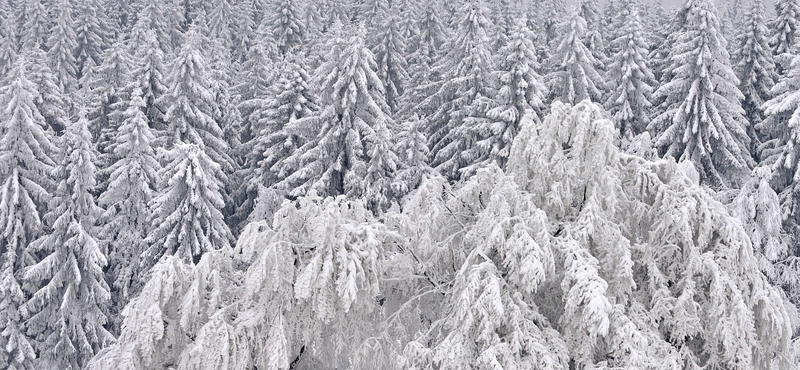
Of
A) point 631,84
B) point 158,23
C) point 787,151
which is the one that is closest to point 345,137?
point 631,84

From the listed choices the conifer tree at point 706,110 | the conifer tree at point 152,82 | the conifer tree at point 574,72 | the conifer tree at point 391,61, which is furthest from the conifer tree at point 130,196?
the conifer tree at point 706,110

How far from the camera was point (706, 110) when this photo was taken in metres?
26.1

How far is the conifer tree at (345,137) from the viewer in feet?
83.9

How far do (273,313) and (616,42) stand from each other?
81.3ft

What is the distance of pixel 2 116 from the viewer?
26.0m

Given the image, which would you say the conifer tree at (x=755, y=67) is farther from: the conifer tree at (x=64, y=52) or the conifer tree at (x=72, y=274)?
the conifer tree at (x=64, y=52)

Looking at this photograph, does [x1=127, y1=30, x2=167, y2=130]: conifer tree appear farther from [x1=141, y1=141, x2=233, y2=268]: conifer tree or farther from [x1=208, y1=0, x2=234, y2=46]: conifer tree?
[x1=208, y1=0, x2=234, y2=46]: conifer tree

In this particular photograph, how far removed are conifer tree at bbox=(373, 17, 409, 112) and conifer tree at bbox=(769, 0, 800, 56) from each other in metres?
16.7

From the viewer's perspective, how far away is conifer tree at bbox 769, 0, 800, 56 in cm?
3091

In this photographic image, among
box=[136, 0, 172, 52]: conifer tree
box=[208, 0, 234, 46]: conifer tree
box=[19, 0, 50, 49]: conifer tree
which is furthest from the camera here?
box=[208, 0, 234, 46]: conifer tree

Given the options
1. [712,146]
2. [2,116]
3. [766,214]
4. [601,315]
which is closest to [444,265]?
[601,315]

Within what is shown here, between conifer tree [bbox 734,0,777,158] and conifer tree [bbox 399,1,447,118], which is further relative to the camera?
conifer tree [bbox 399,1,447,118]

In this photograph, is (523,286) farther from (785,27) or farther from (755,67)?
(785,27)

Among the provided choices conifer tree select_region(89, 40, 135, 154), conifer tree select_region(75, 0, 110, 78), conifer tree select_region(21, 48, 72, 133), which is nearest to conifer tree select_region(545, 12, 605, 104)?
conifer tree select_region(89, 40, 135, 154)
